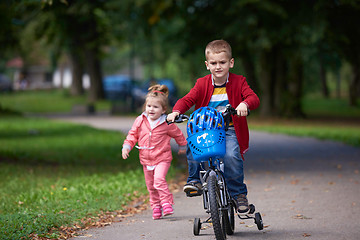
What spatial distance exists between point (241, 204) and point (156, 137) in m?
1.42

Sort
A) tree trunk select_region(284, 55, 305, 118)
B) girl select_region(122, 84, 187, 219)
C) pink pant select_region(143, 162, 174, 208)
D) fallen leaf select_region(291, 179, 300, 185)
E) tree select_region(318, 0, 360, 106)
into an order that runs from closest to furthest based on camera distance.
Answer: girl select_region(122, 84, 187, 219) → pink pant select_region(143, 162, 174, 208) → fallen leaf select_region(291, 179, 300, 185) → tree select_region(318, 0, 360, 106) → tree trunk select_region(284, 55, 305, 118)

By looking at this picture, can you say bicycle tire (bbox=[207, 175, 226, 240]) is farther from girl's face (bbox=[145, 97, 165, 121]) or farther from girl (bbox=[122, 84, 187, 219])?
girl's face (bbox=[145, 97, 165, 121])

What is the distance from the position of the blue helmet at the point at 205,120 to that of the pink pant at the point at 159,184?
1515 millimetres

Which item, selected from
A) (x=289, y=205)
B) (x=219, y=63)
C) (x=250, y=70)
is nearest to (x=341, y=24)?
(x=250, y=70)

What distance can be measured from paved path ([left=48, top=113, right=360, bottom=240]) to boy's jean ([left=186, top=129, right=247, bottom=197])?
519 millimetres

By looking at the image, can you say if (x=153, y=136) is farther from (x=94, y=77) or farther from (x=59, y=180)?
(x=94, y=77)

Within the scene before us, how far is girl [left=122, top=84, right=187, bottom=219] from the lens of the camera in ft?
23.3

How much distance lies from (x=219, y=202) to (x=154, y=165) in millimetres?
1565

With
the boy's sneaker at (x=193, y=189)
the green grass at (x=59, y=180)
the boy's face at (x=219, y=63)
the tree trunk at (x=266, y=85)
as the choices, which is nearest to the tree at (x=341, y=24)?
the tree trunk at (x=266, y=85)

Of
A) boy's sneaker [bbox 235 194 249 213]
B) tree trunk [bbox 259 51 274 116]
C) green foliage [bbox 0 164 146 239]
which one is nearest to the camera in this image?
boy's sneaker [bbox 235 194 249 213]

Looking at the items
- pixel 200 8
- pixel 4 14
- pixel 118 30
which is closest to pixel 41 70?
pixel 118 30

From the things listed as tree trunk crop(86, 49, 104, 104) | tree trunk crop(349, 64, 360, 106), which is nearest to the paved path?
tree trunk crop(349, 64, 360, 106)

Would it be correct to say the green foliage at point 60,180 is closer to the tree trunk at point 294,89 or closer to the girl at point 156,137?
the girl at point 156,137

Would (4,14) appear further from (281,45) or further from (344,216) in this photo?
(344,216)
